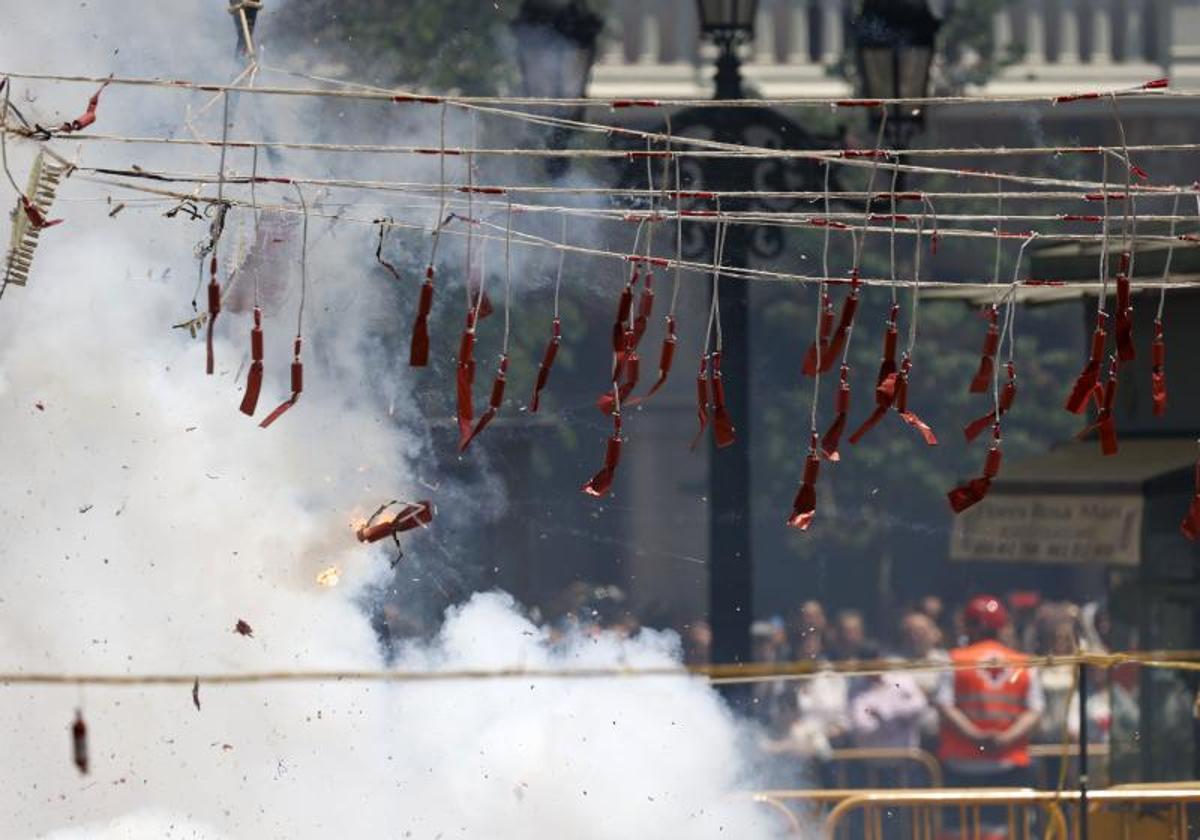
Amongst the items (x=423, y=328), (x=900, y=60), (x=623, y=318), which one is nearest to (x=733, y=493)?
(x=900, y=60)

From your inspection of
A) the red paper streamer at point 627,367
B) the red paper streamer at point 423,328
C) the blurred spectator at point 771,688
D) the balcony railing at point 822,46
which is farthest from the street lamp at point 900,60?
the red paper streamer at point 423,328

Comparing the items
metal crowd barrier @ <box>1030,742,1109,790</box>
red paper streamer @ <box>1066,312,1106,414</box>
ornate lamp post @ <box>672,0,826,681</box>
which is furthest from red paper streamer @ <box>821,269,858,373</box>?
metal crowd barrier @ <box>1030,742,1109,790</box>

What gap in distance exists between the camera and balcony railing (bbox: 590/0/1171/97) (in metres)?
11.6

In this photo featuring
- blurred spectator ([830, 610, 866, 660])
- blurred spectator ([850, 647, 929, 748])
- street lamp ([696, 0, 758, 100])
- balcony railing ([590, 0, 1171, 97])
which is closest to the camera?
street lamp ([696, 0, 758, 100])

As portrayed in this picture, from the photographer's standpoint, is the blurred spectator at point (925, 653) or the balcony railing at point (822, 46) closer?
the blurred spectator at point (925, 653)

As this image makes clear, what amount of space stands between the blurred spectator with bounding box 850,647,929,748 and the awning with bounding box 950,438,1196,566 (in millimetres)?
900

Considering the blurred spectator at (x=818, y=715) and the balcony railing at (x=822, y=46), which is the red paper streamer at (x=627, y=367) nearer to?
the blurred spectator at (x=818, y=715)

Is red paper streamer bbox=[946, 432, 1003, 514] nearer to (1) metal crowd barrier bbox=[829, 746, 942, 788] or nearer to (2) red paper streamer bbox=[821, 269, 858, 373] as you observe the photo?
(2) red paper streamer bbox=[821, 269, 858, 373]

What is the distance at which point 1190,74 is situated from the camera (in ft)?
40.6

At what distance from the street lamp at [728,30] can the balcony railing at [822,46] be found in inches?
105

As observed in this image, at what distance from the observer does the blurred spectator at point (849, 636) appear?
11273mm

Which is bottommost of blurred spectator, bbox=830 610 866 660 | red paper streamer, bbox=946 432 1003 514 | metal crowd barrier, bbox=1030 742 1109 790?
metal crowd barrier, bbox=1030 742 1109 790

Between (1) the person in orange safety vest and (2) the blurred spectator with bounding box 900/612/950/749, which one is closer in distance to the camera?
(1) the person in orange safety vest

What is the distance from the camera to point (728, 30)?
866 cm
